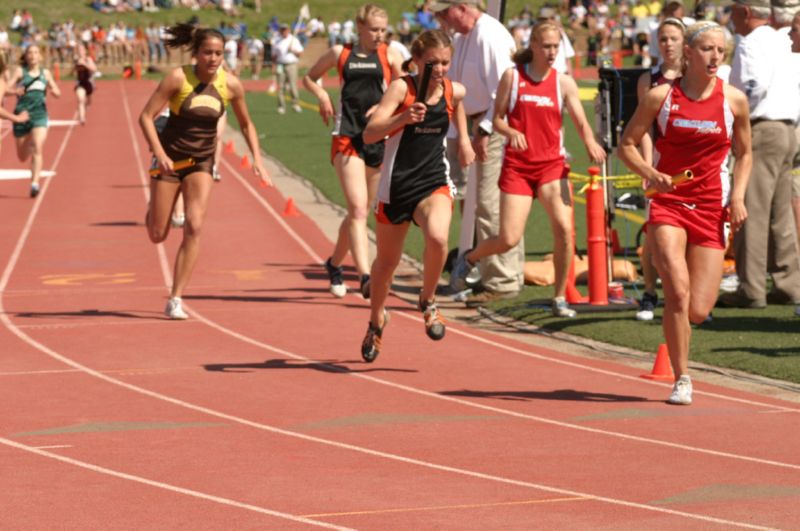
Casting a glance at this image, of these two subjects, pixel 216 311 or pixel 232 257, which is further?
pixel 232 257

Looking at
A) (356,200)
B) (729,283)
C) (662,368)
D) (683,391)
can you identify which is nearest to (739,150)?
(683,391)

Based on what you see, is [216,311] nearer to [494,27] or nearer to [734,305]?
[494,27]

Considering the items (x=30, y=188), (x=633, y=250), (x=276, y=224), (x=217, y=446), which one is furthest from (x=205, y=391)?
(x=30, y=188)

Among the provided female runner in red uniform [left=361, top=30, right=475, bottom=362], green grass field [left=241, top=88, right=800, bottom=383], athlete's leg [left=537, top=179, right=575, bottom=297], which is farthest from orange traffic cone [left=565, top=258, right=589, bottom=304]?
female runner in red uniform [left=361, top=30, right=475, bottom=362]

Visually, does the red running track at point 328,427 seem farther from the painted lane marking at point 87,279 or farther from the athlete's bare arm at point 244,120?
the athlete's bare arm at point 244,120

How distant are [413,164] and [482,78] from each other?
308cm

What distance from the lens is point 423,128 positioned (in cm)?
1045

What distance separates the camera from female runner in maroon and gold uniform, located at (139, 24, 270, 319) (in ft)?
41.2

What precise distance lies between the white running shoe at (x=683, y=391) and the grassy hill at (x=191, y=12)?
215 ft

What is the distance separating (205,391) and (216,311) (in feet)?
11.5

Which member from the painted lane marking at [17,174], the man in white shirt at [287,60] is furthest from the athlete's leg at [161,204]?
the man in white shirt at [287,60]

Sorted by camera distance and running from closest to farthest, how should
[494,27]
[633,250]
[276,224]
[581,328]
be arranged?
[581,328] < [494,27] < [633,250] < [276,224]

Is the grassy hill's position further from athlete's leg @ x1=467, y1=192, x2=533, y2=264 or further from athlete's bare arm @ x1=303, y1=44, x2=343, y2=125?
athlete's leg @ x1=467, y1=192, x2=533, y2=264

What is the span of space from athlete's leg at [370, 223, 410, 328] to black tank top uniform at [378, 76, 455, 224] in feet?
0.28
